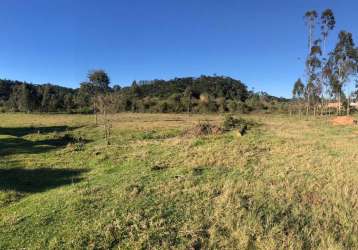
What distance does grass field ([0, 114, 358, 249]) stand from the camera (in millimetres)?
5453

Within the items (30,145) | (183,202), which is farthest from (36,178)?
(30,145)

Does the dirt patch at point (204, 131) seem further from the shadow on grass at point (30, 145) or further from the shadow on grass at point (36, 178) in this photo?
the shadow on grass at point (36, 178)

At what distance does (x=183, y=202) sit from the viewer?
24.0ft

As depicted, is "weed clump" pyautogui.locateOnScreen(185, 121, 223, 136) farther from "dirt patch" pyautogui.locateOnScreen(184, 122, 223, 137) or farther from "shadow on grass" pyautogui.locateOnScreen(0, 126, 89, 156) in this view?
"shadow on grass" pyautogui.locateOnScreen(0, 126, 89, 156)

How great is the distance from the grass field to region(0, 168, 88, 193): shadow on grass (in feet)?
0.11

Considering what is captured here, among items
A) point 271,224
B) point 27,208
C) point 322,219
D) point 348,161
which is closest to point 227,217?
point 271,224

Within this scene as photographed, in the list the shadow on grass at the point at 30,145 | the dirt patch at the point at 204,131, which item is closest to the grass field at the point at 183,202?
the shadow on grass at the point at 30,145

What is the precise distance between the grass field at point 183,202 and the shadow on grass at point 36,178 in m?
0.03

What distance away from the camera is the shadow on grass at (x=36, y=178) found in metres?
9.27

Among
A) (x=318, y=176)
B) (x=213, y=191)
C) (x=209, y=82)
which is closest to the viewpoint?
(x=213, y=191)

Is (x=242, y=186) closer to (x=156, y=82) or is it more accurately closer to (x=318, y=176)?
(x=318, y=176)

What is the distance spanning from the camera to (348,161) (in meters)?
11.8

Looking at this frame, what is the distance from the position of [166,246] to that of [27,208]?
3.88m

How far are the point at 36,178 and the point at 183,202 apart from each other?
5.88 m
